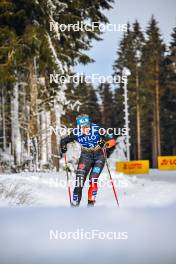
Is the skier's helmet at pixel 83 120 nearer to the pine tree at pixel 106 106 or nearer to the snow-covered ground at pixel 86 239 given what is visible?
the snow-covered ground at pixel 86 239

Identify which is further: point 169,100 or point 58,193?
point 169,100

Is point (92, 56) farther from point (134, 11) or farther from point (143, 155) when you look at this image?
point (143, 155)

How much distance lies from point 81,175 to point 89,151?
0.44 meters

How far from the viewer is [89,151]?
808 centimetres

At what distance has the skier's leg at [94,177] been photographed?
7.82 metres

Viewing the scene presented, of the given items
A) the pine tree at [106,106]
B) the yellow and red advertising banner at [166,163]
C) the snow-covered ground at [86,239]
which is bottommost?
the yellow and red advertising banner at [166,163]

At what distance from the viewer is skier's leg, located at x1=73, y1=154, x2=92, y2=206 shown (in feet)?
26.0

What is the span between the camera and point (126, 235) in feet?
14.3

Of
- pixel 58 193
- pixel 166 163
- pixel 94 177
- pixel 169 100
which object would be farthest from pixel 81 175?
pixel 169 100

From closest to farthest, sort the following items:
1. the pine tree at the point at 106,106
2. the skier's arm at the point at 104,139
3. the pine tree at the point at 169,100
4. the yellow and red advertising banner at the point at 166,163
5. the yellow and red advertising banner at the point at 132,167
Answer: the skier's arm at the point at 104,139 < the yellow and red advertising banner at the point at 132,167 < the yellow and red advertising banner at the point at 166,163 < the pine tree at the point at 169,100 < the pine tree at the point at 106,106

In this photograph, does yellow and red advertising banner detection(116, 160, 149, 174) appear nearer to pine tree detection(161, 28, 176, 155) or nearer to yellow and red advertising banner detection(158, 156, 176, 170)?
yellow and red advertising banner detection(158, 156, 176, 170)

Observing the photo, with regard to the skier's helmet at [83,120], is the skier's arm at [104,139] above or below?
below

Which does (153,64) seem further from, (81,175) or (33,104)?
(81,175)

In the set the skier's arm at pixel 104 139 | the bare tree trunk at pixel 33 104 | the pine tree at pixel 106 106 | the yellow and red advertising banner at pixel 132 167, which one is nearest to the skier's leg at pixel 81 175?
the skier's arm at pixel 104 139
